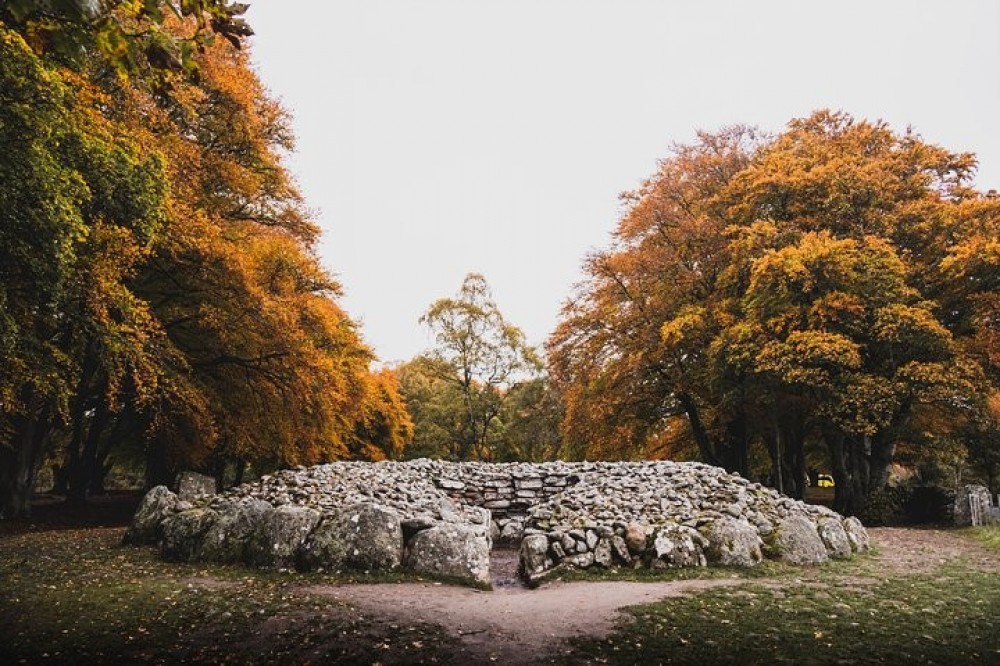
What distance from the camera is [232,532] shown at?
11.1 m

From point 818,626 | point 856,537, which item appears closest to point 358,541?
point 818,626

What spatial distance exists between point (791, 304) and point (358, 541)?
16.5 metres

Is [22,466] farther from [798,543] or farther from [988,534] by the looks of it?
[988,534]

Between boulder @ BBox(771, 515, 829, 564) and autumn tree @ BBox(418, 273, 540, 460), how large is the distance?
23767 mm

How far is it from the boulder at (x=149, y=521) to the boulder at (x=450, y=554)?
5882 mm

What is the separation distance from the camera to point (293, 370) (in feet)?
59.9

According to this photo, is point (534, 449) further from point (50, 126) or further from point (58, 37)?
point (58, 37)

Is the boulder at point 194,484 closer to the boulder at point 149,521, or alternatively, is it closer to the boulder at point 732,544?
the boulder at point 149,521

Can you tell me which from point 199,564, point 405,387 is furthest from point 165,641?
point 405,387

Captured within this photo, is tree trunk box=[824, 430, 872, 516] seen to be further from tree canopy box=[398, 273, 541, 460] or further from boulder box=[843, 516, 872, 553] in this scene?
tree canopy box=[398, 273, 541, 460]

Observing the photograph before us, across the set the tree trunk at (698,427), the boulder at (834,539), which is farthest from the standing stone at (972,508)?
the boulder at (834,539)

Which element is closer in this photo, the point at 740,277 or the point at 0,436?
the point at 0,436

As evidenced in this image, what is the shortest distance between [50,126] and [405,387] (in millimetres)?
32932

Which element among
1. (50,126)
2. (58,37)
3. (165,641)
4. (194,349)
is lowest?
(165,641)
